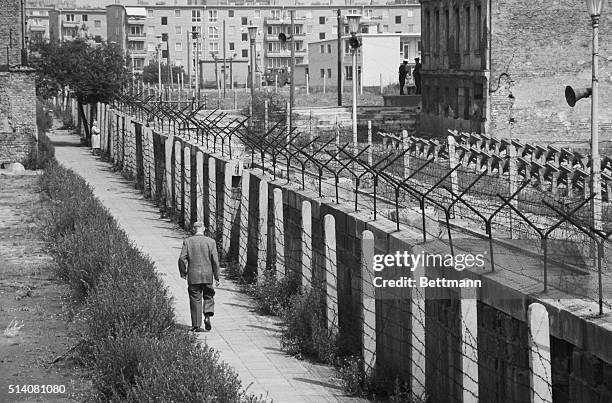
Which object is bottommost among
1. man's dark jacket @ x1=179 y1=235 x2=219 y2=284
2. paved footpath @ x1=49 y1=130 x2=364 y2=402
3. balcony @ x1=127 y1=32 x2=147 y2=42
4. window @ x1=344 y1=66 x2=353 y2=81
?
paved footpath @ x1=49 y1=130 x2=364 y2=402

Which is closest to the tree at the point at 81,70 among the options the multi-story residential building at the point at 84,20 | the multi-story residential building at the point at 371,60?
the multi-story residential building at the point at 371,60

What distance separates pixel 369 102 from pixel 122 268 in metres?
47.6

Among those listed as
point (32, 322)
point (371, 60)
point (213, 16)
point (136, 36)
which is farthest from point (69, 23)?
point (32, 322)

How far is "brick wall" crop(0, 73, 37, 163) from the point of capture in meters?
42.3

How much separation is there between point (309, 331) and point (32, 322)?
4.55m

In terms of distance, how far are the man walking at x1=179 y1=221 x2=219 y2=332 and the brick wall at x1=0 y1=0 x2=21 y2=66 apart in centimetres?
3056

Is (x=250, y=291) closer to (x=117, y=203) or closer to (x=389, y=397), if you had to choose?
(x=389, y=397)

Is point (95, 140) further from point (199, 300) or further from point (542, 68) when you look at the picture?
point (199, 300)

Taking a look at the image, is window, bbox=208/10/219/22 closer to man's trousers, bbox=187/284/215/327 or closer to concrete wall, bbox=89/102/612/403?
concrete wall, bbox=89/102/612/403

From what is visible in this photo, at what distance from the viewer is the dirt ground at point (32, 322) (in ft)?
47.7

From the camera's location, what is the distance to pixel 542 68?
146ft

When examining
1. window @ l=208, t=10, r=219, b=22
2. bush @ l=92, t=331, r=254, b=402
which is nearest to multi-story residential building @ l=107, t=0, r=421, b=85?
window @ l=208, t=10, r=219, b=22

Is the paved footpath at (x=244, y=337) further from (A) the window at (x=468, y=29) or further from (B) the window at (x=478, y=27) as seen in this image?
(A) the window at (x=468, y=29)
